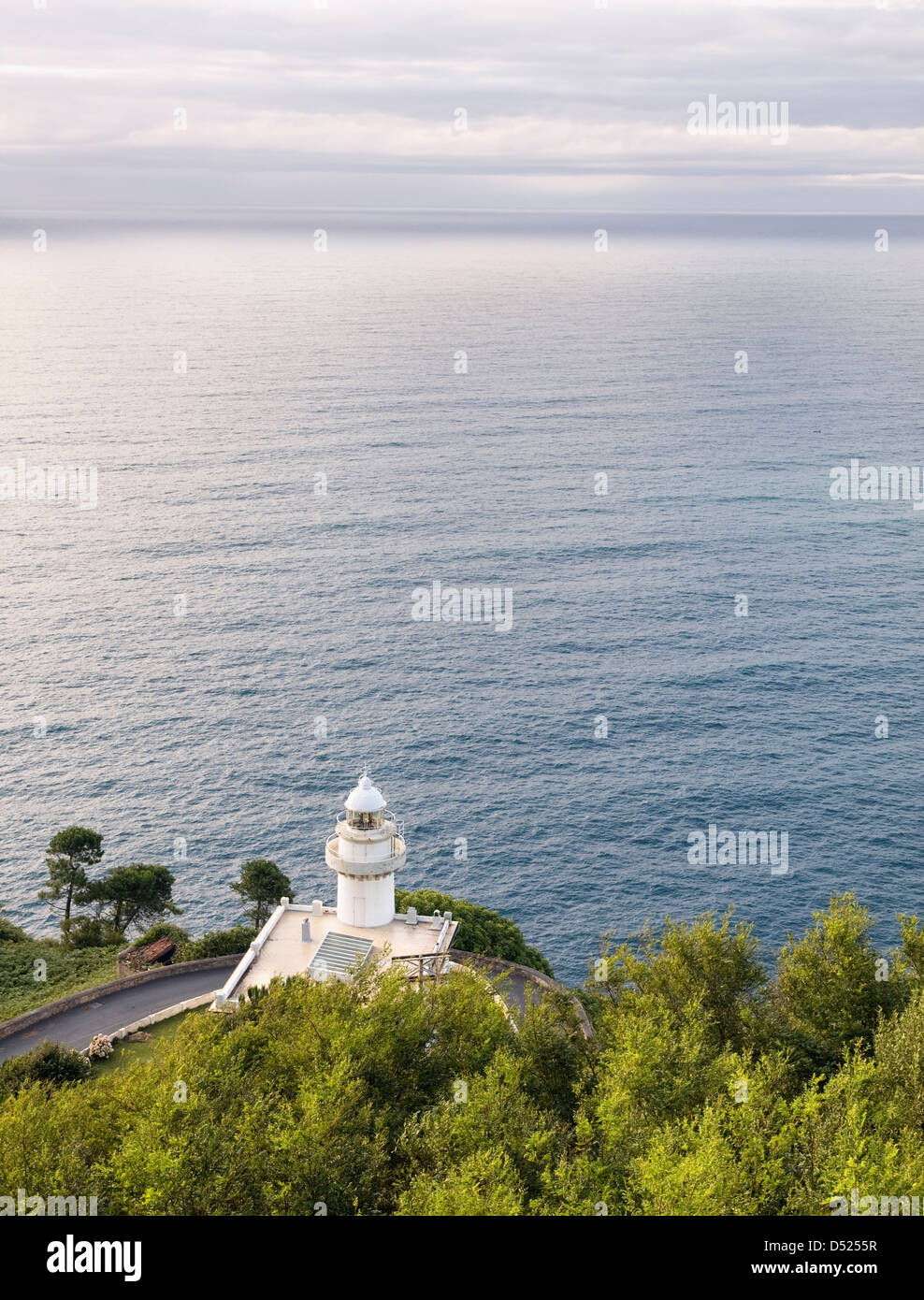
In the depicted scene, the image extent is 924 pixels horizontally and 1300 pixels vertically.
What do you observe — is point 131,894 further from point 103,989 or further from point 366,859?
point 366,859

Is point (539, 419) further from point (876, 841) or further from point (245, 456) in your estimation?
point (876, 841)

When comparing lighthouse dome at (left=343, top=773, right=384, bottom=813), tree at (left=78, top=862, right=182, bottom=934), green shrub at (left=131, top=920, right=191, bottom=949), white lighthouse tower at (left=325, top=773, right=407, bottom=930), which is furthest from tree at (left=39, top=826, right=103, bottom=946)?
lighthouse dome at (left=343, top=773, right=384, bottom=813)

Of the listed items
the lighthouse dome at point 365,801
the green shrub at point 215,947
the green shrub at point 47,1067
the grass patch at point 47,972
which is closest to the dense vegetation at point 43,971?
the grass patch at point 47,972

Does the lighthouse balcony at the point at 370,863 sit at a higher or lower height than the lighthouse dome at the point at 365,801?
lower

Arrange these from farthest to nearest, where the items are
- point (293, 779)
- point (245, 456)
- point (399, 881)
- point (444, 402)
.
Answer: point (444, 402) < point (245, 456) < point (293, 779) < point (399, 881)

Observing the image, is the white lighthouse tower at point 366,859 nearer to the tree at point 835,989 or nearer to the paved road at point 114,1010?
the paved road at point 114,1010

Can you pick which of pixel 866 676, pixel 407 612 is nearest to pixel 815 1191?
pixel 866 676

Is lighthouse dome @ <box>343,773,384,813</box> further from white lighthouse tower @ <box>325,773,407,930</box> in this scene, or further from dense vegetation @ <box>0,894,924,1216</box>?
dense vegetation @ <box>0,894,924,1216</box>
